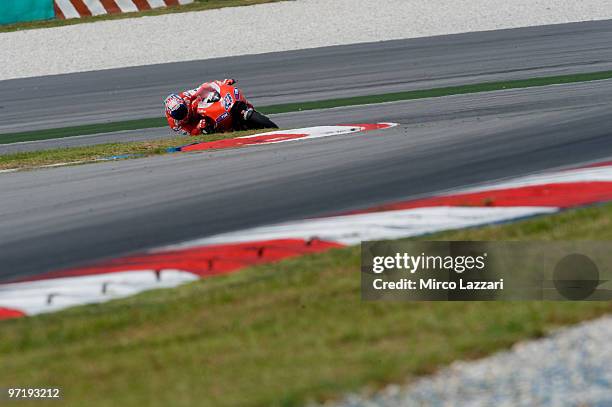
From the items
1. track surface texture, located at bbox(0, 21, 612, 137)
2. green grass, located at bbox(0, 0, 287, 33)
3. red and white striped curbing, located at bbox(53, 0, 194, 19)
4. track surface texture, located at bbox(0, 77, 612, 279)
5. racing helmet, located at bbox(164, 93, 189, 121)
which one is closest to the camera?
track surface texture, located at bbox(0, 77, 612, 279)

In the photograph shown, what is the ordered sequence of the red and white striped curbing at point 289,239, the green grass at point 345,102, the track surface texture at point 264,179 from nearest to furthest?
1. the red and white striped curbing at point 289,239
2. the track surface texture at point 264,179
3. the green grass at point 345,102

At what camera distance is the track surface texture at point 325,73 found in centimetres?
1625

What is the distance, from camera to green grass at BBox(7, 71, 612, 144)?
14.7 meters

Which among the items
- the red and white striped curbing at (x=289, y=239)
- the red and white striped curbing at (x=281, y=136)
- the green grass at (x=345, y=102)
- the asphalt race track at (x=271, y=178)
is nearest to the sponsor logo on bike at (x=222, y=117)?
the red and white striped curbing at (x=281, y=136)

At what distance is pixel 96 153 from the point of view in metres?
12.2

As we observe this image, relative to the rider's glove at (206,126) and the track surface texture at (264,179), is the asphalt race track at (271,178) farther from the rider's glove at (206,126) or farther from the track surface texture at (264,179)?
the rider's glove at (206,126)

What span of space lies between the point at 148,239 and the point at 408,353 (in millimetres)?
3092

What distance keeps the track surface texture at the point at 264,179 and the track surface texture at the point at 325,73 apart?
4308 mm

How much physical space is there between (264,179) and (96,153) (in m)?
3.54

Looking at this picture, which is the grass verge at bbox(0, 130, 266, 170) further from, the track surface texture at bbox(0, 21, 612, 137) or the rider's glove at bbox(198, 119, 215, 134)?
the track surface texture at bbox(0, 21, 612, 137)

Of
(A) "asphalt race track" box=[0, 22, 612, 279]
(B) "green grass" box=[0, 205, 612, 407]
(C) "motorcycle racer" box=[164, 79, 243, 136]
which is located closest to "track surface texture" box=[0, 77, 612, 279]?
(A) "asphalt race track" box=[0, 22, 612, 279]

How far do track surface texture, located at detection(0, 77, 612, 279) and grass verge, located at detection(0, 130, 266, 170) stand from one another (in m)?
0.88

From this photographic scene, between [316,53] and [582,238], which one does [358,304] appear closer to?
[582,238]

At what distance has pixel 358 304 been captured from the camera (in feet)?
19.0
